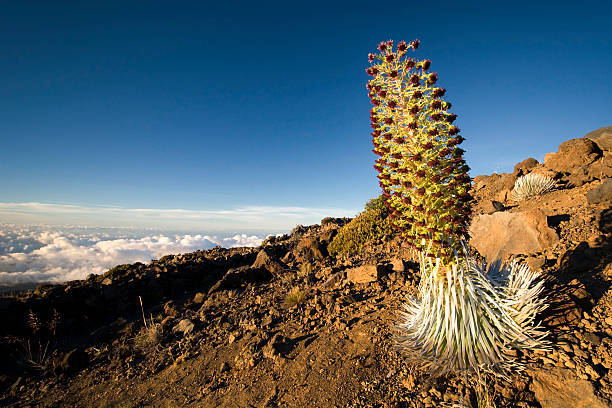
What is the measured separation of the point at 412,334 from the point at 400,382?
504 mm

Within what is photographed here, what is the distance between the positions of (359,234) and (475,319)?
6540 mm

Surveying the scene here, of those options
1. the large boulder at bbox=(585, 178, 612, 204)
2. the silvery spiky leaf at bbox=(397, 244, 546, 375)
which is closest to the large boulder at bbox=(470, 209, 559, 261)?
the large boulder at bbox=(585, 178, 612, 204)

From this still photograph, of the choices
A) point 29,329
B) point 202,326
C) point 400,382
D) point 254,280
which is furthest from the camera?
point 254,280

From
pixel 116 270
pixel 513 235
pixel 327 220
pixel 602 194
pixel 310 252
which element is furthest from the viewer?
pixel 327 220

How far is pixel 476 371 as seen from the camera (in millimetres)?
2547

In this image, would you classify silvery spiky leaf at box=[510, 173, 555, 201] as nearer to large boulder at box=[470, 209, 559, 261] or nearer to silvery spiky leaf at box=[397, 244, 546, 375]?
large boulder at box=[470, 209, 559, 261]

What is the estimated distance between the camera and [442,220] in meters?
2.69

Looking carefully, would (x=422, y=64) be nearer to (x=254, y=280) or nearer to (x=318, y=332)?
(x=318, y=332)

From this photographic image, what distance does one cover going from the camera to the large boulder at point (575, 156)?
955 cm

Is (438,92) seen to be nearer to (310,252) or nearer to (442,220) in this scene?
(442,220)

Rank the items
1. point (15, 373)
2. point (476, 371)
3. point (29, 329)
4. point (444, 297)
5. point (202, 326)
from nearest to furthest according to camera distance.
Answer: point (476, 371)
point (444, 297)
point (15, 373)
point (202, 326)
point (29, 329)

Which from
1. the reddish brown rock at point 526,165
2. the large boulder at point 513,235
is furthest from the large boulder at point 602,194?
the reddish brown rock at point 526,165

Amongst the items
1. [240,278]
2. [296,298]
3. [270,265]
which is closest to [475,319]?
[296,298]

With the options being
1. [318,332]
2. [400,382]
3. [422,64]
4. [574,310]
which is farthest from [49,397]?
[574,310]
